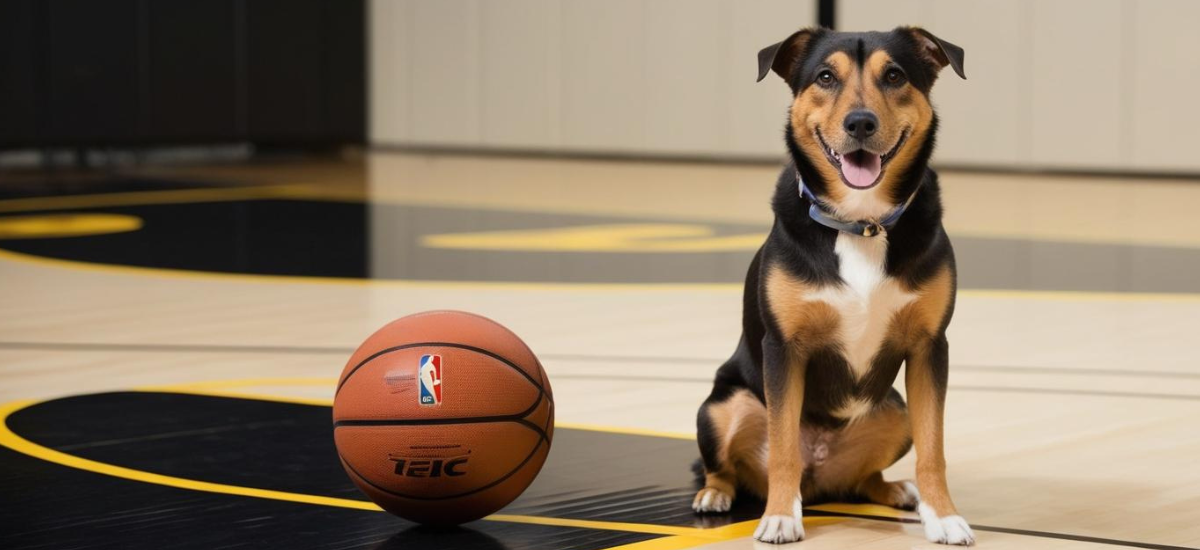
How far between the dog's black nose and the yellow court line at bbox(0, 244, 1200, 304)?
4751mm

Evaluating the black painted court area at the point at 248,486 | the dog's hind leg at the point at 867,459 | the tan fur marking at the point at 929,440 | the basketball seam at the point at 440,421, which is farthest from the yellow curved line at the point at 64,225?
the tan fur marking at the point at 929,440

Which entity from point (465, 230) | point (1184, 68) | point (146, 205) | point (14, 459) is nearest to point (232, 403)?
point (14, 459)

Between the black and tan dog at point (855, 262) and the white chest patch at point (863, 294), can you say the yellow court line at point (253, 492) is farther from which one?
the white chest patch at point (863, 294)

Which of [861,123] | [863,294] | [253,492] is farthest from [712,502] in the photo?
[253,492]

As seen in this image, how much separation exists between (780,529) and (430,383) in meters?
0.86

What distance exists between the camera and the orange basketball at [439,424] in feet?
13.2

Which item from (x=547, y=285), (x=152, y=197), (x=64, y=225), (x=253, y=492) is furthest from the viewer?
(x=152, y=197)

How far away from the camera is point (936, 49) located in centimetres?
404

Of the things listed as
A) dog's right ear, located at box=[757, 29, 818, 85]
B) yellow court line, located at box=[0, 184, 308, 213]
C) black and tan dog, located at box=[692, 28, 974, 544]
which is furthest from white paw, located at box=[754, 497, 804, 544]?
yellow court line, located at box=[0, 184, 308, 213]

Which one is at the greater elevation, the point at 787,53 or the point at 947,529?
the point at 787,53

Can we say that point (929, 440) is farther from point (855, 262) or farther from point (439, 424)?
point (439, 424)

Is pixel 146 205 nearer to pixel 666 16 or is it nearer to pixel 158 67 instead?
pixel 158 67

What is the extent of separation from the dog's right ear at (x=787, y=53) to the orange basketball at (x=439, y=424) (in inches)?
36.5

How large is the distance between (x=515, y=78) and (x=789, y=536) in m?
16.4
